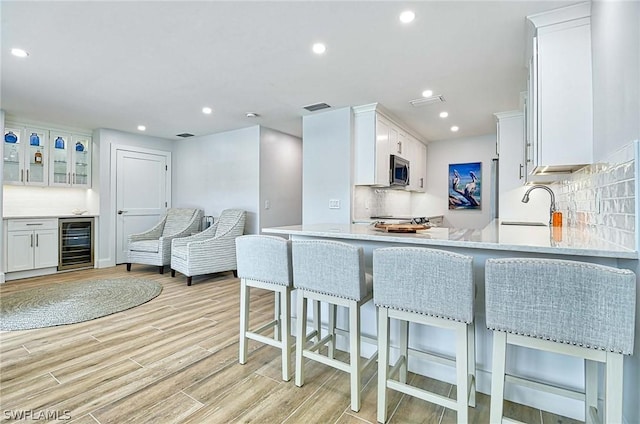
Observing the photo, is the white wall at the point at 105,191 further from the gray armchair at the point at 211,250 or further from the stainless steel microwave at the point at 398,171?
the stainless steel microwave at the point at 398,171

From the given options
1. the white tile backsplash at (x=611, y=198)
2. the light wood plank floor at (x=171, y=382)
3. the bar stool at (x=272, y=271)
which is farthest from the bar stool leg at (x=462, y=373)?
the bar stool at (x=272, y=271)

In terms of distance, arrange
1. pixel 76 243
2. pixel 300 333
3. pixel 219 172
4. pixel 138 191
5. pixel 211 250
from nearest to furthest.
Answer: pixel 300 333
pixel 211 250
pixel 76 243
pixel 219 172
pixel 138 191

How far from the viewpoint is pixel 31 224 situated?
4.54 metres

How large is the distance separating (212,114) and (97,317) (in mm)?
2802

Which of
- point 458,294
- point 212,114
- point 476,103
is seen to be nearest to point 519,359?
point 458,294

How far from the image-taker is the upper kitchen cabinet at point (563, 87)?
194cm

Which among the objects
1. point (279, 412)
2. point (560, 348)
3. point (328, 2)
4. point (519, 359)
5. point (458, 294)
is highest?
point (328, 2)

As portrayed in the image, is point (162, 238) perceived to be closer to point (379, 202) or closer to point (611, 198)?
point (379, 202)

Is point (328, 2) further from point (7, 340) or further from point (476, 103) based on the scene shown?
point (7, 340)

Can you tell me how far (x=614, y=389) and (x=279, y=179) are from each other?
15.5ft

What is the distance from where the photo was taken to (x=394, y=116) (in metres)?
4.34

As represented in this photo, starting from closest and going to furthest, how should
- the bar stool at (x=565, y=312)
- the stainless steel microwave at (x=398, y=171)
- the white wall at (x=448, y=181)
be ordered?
1. the bar stool at (x=565, y=312)
2. the stainless steel microwave at (x=398, y=171)
3. the white wall at (x=448, y=181)

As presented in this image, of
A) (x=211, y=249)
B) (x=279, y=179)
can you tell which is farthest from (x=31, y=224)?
(x=279, y=179)

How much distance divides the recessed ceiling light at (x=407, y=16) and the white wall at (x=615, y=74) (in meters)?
1.00
